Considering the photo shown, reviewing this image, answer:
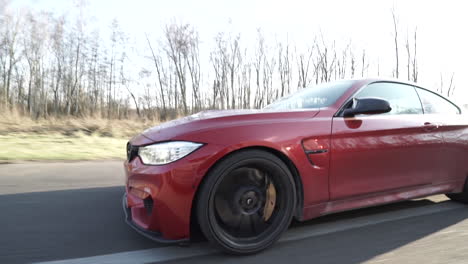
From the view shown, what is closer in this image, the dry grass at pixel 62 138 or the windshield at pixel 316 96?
the windshield at pixel 316 96

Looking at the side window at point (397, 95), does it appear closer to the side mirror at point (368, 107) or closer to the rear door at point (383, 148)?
the rear door at point (383, 148)

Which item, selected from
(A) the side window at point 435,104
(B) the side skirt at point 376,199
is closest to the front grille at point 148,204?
(B) the side skirt at point 376,199

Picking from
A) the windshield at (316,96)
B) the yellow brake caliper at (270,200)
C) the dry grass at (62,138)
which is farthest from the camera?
the dry grass at (62,138)

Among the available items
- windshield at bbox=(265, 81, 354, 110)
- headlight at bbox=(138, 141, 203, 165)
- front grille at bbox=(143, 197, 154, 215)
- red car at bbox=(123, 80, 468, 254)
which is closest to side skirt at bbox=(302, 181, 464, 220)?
red car at bbox=(123, 80, 468, 254)

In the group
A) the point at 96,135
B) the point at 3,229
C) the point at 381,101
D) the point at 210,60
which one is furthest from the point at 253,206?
the point at 210,60

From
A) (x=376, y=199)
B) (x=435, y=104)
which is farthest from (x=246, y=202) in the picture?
(x=435, y=104)

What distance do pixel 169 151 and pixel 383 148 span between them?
176 cm

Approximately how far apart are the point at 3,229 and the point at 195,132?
1.90m

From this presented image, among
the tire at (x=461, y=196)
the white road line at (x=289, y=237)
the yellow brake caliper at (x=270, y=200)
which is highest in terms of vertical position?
the yellow brake caliper at (x=270, y=200)

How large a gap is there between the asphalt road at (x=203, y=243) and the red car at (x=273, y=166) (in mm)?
206

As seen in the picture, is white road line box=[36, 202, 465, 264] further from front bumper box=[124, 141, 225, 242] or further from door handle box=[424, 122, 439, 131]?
door handle box=[424, 122, 439, 131]

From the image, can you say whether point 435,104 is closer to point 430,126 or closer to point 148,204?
point 430,126

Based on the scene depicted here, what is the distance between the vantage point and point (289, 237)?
2590 mm

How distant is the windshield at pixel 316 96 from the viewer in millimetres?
2891
